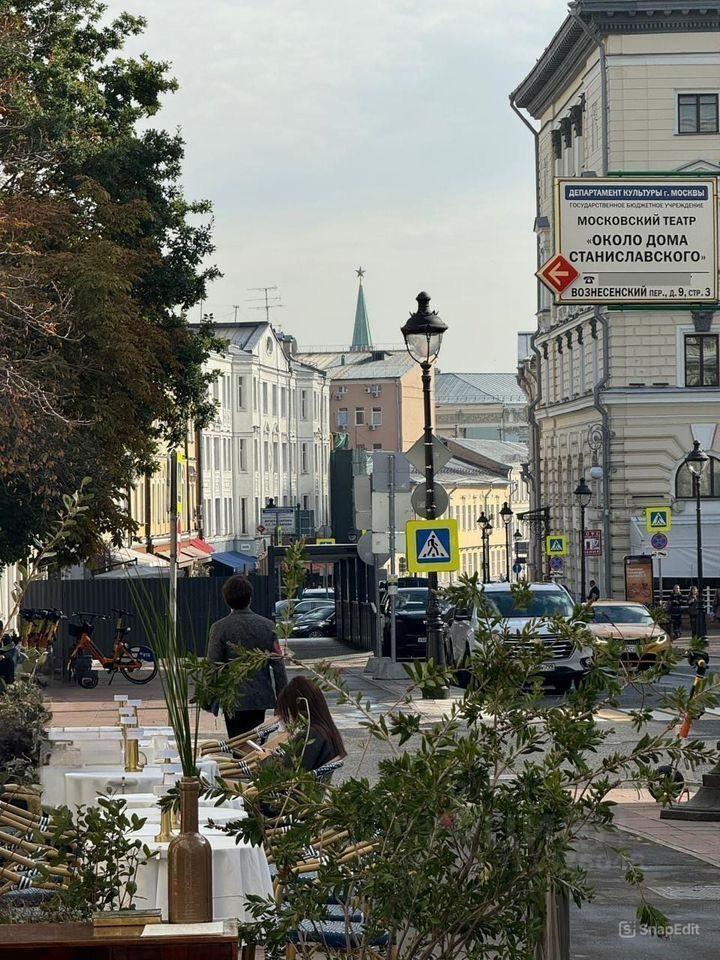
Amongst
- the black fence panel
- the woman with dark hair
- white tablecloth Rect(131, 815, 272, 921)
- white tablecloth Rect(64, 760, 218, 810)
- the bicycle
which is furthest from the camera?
the black fence panel

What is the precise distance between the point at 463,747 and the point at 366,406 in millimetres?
138745

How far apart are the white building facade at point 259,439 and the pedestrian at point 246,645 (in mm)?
73181

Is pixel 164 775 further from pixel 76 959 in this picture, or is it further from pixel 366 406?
pixel 366 406

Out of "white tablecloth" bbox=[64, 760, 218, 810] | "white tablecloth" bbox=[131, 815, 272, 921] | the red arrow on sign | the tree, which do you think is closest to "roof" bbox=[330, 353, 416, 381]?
the tree

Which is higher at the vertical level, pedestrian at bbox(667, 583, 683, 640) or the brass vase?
the brass vase

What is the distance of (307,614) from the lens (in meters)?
53.4

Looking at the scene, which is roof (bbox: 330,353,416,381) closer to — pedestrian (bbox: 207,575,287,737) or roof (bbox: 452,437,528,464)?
roof (bbox: 452,437,528,464)

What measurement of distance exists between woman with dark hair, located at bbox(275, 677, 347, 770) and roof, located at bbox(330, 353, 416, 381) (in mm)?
133395

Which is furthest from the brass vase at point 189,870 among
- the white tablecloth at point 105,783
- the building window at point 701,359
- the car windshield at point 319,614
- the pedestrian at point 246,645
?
the building window at point 701,359

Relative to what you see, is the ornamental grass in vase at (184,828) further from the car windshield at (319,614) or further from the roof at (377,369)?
the roof at (377,369)

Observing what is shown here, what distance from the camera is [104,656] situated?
1305 inches

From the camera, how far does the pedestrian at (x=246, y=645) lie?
40.5 ft

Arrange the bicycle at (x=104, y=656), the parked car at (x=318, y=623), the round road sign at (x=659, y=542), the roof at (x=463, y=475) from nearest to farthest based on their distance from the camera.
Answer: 1. the bicycle at (x=104, y=656)
2. the round road sign at (x=659, y=542)
3. the parked car at (x=318, y=623)
4. the roof at (x=463, y=475)

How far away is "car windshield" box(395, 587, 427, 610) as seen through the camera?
38.4m
